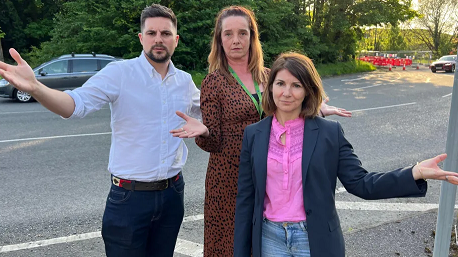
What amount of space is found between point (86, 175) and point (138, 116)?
144 inches

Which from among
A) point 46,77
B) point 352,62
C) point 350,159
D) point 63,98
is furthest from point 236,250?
point 352,62

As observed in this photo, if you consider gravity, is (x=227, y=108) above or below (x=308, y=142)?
above

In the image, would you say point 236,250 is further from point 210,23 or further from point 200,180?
point 210,23

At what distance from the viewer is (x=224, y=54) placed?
9.03 ft

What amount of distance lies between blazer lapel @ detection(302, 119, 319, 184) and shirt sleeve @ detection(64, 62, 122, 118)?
1.24 metres

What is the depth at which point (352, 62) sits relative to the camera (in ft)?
98.1

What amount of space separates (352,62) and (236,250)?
30030mm

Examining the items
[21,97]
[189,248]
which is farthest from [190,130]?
[21,97]

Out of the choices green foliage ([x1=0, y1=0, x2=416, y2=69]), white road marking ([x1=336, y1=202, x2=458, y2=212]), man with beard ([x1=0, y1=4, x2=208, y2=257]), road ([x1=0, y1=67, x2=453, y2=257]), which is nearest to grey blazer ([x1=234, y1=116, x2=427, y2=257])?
man with beard ([x1=0, y1=4, x2=208, y2=257])

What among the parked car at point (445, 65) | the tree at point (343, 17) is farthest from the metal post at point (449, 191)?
the parked car at point (445, 65)

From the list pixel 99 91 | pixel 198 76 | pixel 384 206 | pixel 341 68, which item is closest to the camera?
pixel 99 91

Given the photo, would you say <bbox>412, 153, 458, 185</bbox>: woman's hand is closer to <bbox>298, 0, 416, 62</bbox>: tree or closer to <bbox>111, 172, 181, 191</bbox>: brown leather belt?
<bbox>111, 172, 181, 191</bbox>: brown leather belt

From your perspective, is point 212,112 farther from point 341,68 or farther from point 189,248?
point 341,68

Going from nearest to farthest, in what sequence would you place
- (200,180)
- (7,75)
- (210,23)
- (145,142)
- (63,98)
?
(7,75) → (63,98) → (145,142) → (200,180) → (210,23)
